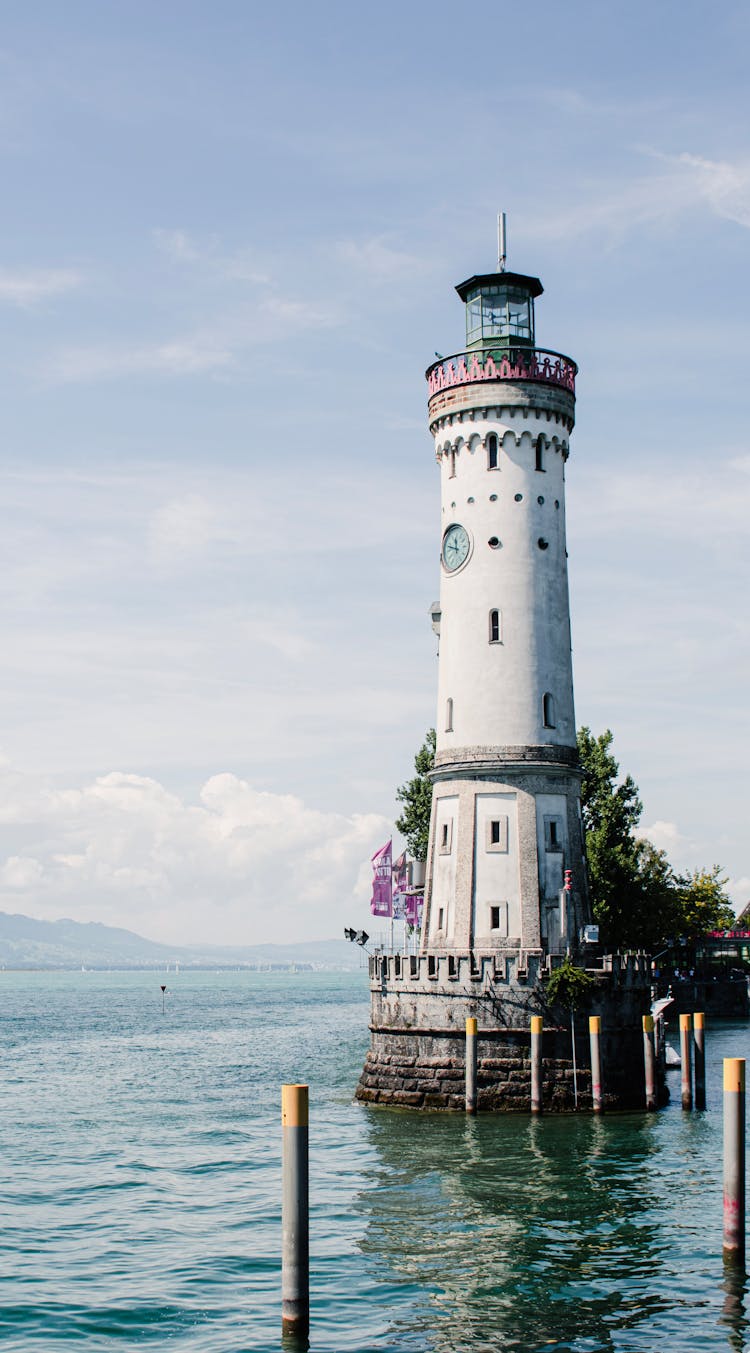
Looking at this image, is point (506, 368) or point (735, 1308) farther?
point (506, 368)

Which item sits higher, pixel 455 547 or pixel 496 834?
pixel 455 547

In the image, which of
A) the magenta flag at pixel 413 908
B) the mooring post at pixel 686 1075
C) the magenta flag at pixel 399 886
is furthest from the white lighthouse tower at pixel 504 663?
the magenta flag at pixel 413 908

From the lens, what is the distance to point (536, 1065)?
49.3m

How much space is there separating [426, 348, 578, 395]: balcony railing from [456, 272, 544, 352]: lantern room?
5.03 ft

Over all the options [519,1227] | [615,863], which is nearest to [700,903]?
[615,863]

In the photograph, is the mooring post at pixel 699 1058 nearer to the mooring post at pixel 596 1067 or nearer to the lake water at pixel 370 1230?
the lake water at pixel 370 1230

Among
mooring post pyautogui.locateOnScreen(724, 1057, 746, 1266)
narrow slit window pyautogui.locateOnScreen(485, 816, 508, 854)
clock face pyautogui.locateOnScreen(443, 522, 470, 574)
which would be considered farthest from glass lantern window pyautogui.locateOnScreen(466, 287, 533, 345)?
mooring post pyautogui.locateOnScreen(724, 1057, 746, 1266)

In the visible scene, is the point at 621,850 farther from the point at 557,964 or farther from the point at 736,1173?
the point at 736,1173

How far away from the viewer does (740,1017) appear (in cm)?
10869

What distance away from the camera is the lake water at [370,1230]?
27.0 meters

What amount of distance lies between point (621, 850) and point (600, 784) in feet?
13.5

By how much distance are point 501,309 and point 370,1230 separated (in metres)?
39.7

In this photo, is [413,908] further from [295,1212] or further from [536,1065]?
[295,1212]

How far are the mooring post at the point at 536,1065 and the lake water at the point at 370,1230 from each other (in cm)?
89
